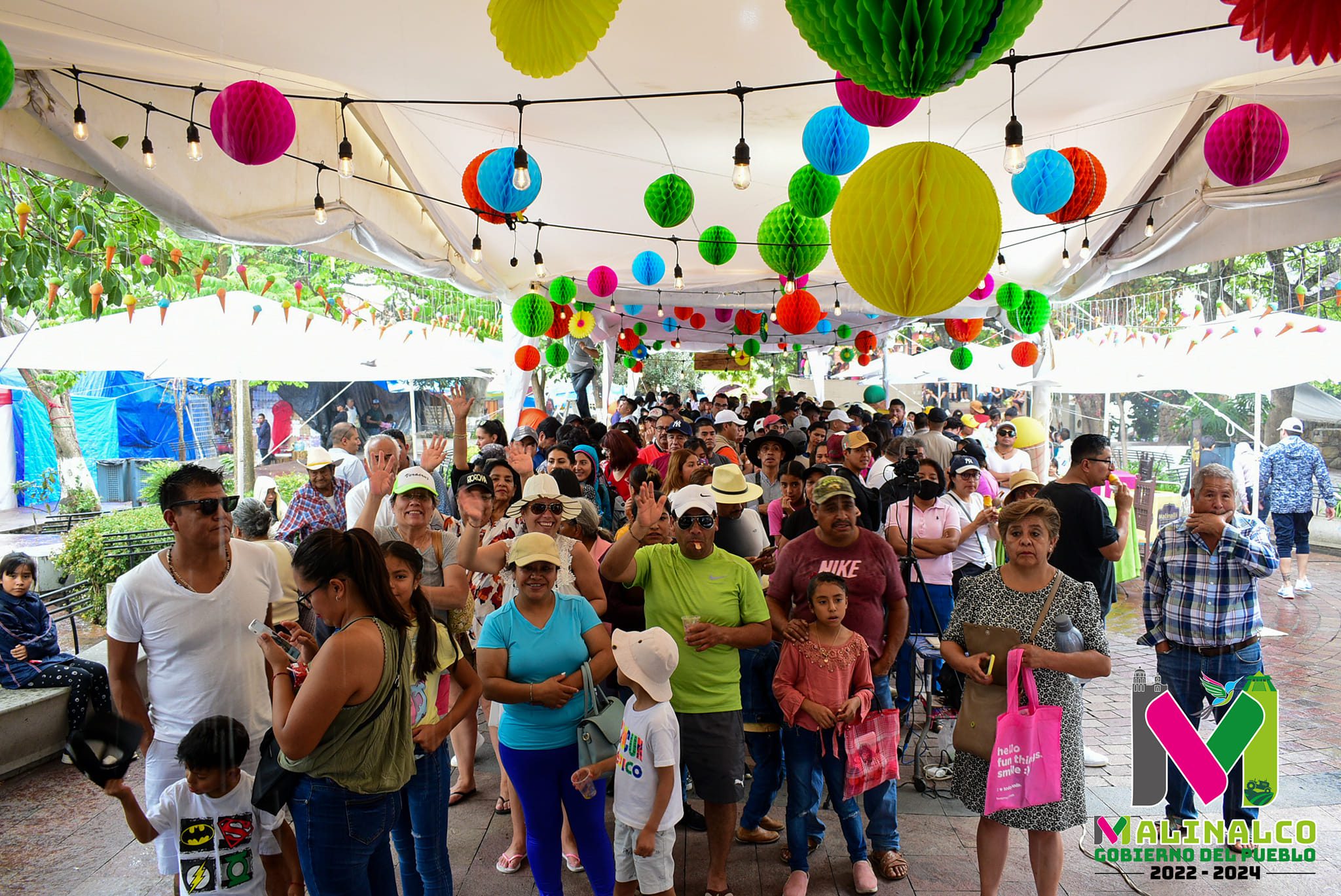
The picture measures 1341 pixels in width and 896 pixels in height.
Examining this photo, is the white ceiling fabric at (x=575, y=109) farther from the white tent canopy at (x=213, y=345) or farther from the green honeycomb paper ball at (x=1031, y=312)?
the white tent canopy at (x=213, y=345)

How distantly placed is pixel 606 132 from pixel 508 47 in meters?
3.95

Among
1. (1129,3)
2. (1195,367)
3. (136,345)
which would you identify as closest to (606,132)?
(1129,3)

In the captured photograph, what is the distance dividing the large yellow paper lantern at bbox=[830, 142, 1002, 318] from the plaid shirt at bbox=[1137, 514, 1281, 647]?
192 centimetres

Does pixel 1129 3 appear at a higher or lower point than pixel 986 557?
higher

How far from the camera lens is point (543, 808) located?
286 centimetres

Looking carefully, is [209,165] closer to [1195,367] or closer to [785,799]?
[785,799]

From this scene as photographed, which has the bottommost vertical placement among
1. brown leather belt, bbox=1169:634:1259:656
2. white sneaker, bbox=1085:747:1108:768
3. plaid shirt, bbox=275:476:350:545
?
white sneaker, bbox=1085:747:1108:768

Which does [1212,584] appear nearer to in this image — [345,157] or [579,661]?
[579,661]

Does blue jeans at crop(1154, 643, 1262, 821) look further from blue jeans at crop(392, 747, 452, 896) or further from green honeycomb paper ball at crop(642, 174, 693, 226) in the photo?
green honeycomb paper ball at crop(642, 174, 693, 226)

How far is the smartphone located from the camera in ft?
7.92

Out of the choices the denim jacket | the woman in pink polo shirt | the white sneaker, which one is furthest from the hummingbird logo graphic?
the denim jacket

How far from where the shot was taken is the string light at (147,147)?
14.5ft

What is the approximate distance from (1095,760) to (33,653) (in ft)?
18.1

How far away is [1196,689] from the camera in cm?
359
